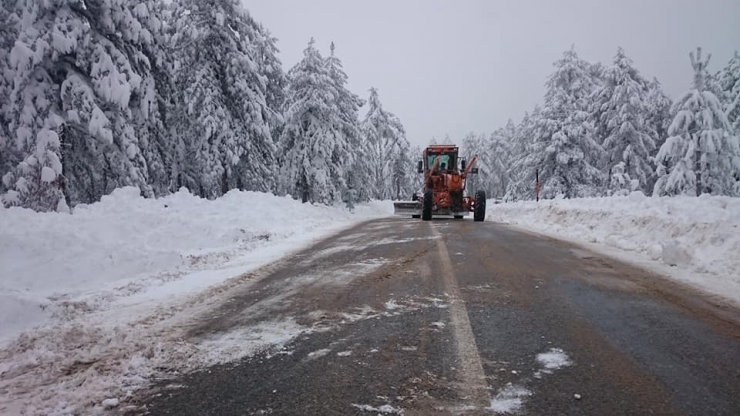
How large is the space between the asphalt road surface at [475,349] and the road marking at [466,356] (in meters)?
0.01

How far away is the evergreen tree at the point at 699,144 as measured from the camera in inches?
909

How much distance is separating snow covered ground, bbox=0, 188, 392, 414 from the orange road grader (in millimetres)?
9823

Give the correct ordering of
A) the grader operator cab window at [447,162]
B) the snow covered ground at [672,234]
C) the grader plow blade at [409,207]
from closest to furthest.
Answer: the snow covered ground at [672,234]
the grader operator cab window at [447,162]
the grader plow blade at [409,207]

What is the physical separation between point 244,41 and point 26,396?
2224 cm

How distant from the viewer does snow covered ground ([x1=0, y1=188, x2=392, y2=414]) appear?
9.95 feet

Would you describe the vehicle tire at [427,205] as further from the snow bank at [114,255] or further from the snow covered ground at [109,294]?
the snow covered ground at [109,294]

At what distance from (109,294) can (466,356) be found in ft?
14.6

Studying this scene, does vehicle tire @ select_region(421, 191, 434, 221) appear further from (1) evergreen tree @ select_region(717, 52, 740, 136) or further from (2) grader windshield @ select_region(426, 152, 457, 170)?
(1) evergreen tree @ select_region(717, 52, 740, 136)

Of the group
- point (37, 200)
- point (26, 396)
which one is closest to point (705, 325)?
point (26, 396)

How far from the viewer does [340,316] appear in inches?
170

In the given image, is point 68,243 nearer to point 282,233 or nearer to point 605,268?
point 282,233

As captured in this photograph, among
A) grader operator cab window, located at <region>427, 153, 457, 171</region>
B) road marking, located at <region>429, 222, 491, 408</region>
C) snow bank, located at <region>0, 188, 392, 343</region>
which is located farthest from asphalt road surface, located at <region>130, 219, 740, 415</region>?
grader operator cab window, located at <region>427, 153, 457, 171</region>

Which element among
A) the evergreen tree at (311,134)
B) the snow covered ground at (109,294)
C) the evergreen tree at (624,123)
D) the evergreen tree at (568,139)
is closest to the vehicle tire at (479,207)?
the snow covered ground at (109,294)

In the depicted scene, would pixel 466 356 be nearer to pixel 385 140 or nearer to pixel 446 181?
pixel 446 181
